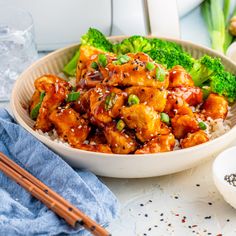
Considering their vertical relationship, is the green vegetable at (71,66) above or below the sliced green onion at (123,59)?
below

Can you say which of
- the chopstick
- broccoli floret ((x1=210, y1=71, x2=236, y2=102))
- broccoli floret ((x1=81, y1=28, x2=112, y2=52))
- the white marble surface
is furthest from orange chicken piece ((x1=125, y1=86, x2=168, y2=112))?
broccoli floret ((x1=81, y1=28, x2=112, y2=52))

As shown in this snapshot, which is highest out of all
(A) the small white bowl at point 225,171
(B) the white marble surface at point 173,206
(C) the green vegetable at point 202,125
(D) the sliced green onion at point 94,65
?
(D) the sliced green onion at point 94,65

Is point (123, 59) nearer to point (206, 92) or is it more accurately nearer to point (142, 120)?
point (142, 120)

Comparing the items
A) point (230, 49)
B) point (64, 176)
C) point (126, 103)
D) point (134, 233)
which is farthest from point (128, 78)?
point (230, 49)

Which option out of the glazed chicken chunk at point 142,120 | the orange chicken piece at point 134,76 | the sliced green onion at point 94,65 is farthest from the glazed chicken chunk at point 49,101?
the glazed chicken chunk at point 142,120

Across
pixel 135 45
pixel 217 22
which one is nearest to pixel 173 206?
pixel 135 45

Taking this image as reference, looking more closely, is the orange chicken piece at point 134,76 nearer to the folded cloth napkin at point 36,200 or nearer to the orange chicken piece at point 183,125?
the orange chicken piece at point 183,125

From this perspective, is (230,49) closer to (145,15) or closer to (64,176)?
(145,15)

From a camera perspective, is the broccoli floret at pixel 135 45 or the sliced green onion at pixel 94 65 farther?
the broccoli floret at pixel 135 45
